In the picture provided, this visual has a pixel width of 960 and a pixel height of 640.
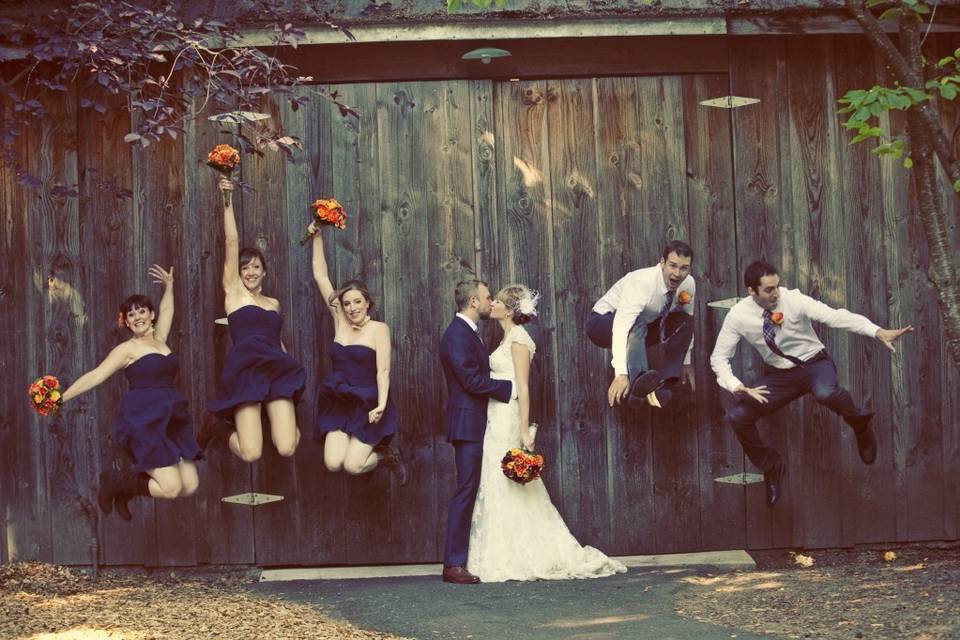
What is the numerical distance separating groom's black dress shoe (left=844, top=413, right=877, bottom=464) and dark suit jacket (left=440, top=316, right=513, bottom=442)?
2.20m

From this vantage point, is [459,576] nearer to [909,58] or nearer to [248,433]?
[248,433]

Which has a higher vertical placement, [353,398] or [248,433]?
[353,398]

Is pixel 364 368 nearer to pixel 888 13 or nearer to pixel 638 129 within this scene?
pixel 638 129

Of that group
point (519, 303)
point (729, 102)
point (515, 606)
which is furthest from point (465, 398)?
point (729, 102)

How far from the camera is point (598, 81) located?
9.18 meters

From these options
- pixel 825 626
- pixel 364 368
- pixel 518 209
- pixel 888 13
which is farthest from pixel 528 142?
pixel 825 626

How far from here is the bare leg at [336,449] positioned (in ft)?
28.6

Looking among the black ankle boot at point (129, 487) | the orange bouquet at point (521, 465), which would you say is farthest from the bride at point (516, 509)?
the black ankle boot at point (129, 487)

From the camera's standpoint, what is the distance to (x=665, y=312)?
8805mm

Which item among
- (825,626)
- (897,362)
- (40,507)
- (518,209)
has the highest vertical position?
(518,209)

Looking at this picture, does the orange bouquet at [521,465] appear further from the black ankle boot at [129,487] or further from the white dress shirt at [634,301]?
the black ankle boot at [129,487]

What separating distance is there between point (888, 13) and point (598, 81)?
6.80 feet

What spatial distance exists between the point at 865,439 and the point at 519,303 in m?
2.37

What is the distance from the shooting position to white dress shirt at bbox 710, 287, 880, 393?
28.3ft
